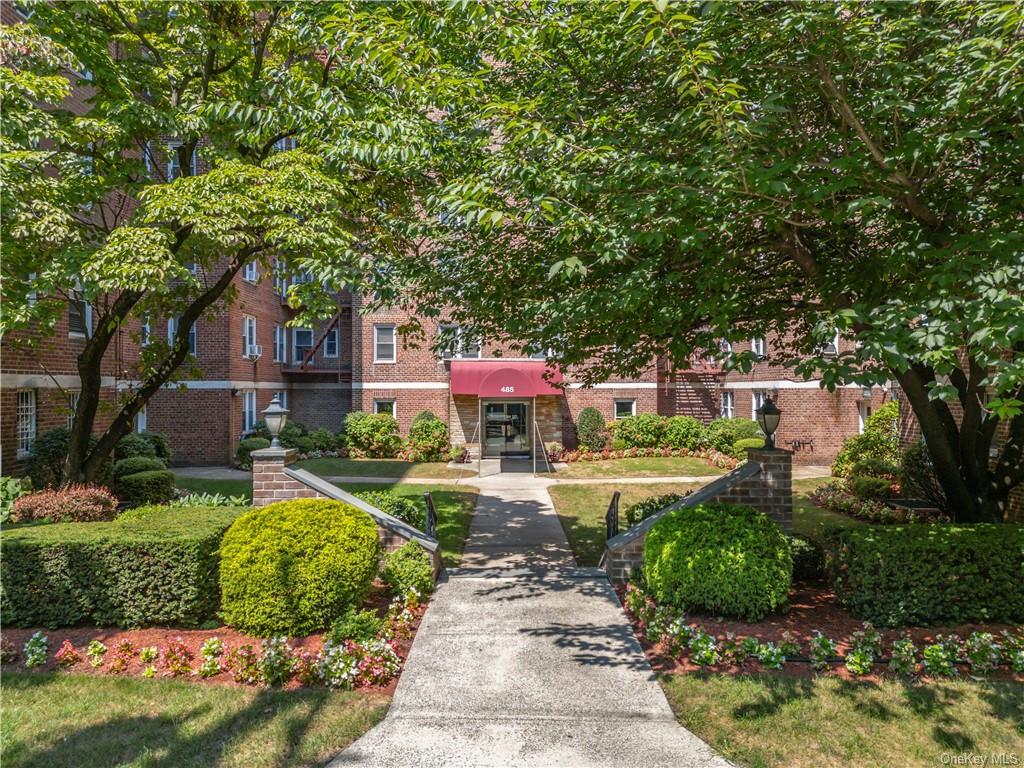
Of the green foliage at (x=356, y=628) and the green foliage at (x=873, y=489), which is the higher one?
the green foliage at (x=873, y=489)

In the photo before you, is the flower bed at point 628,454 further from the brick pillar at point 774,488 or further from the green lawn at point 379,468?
the brick pillar at point 774,488

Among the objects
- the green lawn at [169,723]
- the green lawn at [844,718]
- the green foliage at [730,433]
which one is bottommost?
the green lawn at [844,718]

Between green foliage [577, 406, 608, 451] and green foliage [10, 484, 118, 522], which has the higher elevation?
green foliage [577, 406, 608, 451]

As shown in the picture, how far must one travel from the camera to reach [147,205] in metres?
7.61

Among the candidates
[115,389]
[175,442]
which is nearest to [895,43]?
[115,389]

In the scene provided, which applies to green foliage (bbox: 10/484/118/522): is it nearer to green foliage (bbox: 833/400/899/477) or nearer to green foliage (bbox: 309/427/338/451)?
green foliage (bbox: 309/427/338/451)

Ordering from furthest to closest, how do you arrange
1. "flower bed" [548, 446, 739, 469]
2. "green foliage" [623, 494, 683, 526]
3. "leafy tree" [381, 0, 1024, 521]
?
"flower bed" [548, 446, 739, 469], "green foliage" [623, 494, 683, 526], "leafy tree" [381, 0, 1024, 521]

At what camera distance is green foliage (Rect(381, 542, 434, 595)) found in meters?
7.21

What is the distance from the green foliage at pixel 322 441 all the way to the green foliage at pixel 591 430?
10184mm

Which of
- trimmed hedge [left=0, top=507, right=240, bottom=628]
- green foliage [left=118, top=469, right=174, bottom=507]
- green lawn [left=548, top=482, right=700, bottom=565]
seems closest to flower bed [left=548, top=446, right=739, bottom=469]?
green lawn [left=548, top=482, right=700, bottom=565]

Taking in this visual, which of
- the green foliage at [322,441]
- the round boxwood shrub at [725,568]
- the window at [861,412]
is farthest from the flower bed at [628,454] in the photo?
the round boxwood shrub at [725,568]

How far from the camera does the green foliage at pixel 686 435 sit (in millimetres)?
21625

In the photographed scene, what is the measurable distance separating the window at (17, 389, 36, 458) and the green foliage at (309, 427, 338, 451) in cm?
1040

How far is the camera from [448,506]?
13484 millimetres
